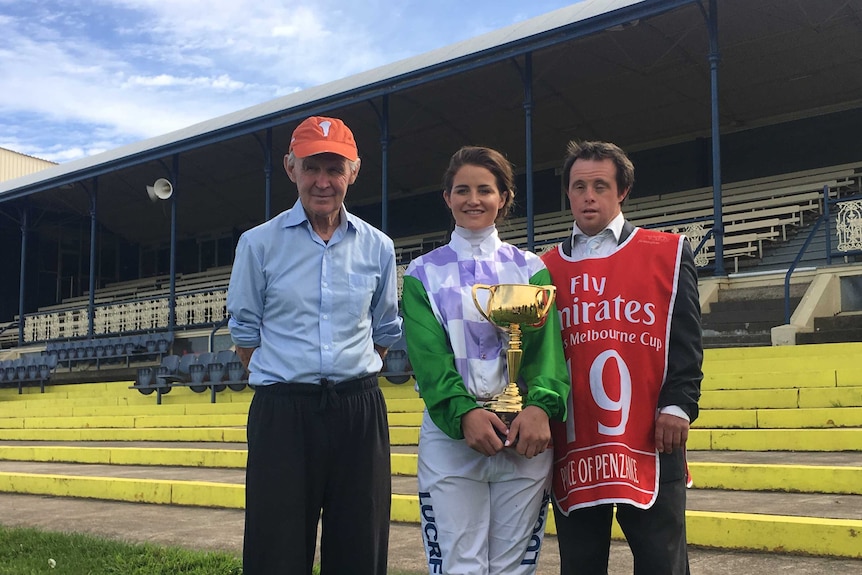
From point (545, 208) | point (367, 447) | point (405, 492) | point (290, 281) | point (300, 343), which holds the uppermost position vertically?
point (545, 208)

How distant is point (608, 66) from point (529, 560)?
11.7m

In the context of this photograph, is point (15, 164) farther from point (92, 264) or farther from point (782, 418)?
point (782, 418)

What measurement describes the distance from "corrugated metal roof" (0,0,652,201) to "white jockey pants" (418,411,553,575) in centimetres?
910

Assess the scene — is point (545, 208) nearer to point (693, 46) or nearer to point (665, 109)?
point (665, 109)

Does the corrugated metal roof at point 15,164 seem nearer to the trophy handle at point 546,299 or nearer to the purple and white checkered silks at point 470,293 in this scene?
the purple and white checkered silks at point 470,293

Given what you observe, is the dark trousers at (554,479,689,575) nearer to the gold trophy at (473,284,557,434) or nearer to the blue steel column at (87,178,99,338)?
the gold trophy at (473,284,557,434)

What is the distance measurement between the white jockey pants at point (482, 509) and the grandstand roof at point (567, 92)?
906 cm

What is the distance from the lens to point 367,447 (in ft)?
7.93

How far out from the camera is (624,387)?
2.20 m

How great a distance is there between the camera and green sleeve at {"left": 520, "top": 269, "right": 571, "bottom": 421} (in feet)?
6.79

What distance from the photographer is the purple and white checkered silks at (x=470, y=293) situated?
7.24 ft

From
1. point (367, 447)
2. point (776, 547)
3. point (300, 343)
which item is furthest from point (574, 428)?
point (776, 547)

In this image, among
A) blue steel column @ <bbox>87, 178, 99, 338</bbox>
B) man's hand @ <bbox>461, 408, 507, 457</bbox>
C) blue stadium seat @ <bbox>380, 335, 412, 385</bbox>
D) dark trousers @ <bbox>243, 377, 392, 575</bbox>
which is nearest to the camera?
man's hand @ <bbox>461, 408, 507, 457</bbox>

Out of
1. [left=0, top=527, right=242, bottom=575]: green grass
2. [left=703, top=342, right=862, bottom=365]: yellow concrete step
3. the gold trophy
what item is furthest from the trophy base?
[left=703, top=342, right=862, bottom=365]: yellow concrete step
